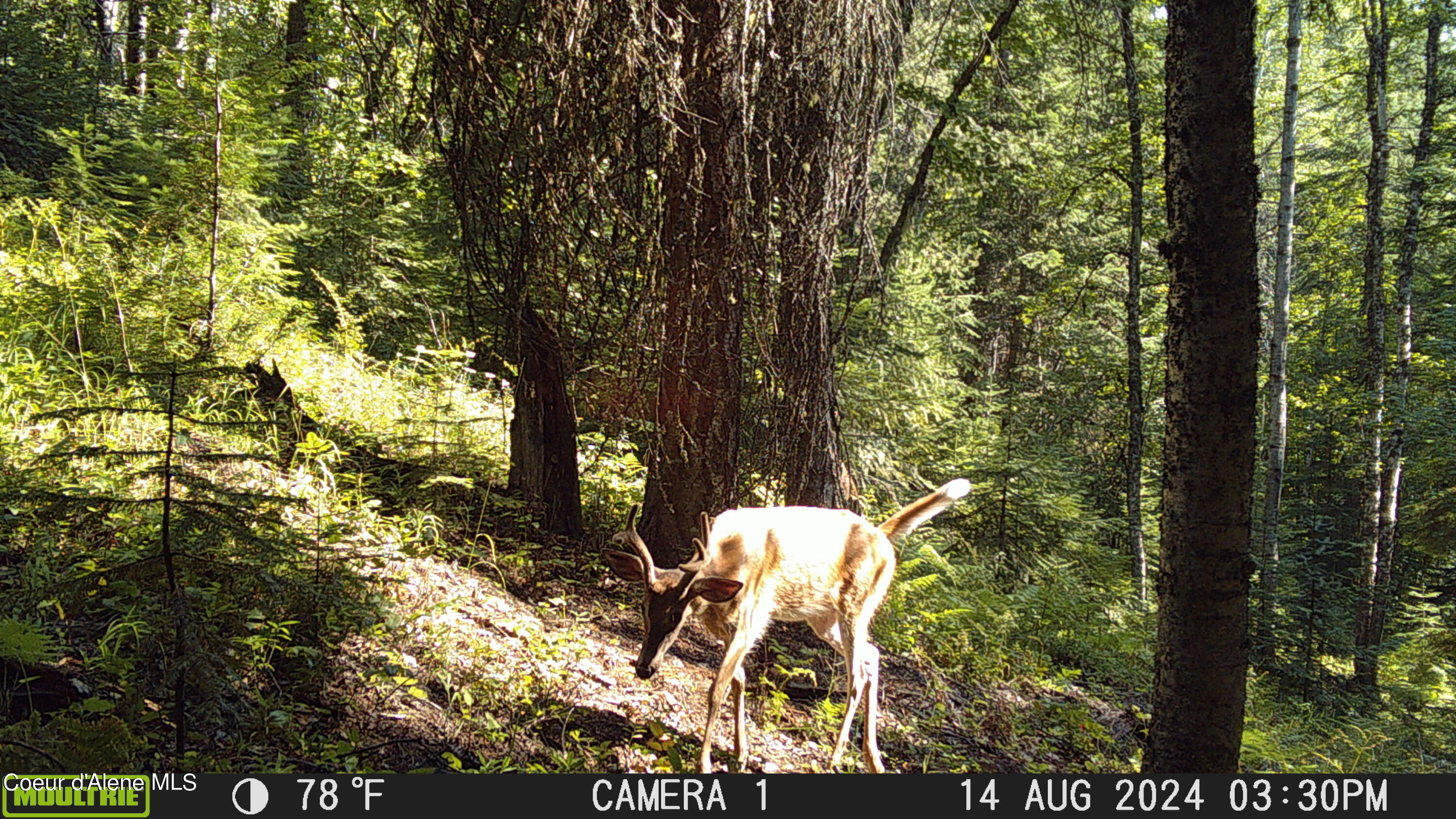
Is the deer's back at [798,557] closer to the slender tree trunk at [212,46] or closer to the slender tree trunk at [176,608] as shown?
the slender tree trunk at [176,608]

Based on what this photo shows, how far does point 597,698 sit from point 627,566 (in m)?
1.12

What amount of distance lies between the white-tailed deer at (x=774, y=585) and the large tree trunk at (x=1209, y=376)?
108cm

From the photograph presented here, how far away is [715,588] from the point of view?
3373 mm

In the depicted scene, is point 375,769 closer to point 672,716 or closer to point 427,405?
point 672,716

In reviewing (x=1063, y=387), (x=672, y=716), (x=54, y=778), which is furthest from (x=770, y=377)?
(x=1063, y=387)

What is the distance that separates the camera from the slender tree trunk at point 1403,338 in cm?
1479

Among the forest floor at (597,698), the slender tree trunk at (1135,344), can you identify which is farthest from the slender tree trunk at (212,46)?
the slender tree trunk at (1135,344)

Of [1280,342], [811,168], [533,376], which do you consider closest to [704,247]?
[811,168]

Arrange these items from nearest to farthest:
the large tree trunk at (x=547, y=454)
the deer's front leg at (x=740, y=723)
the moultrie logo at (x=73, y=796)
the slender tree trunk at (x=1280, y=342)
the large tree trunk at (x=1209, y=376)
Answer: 1. the moultrie logo at (x=73, y=796)
2. the large tree trunk at (x=1209, y=376)
3. the deer's front leg at (x=740, y=723)
4. the large tree trunk at (x=547, y=454)
5. the slender tree trunk at (x=1280, y=342)

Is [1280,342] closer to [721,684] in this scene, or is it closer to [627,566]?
[721,684]

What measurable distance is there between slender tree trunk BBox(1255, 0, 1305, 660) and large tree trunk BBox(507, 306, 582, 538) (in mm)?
11579

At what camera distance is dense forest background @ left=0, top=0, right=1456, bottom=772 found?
2902 mm

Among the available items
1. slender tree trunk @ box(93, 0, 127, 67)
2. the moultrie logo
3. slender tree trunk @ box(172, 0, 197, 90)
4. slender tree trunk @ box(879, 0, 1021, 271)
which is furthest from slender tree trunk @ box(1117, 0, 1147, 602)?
slender tree trunk @ box(93, 0, 127, 67)

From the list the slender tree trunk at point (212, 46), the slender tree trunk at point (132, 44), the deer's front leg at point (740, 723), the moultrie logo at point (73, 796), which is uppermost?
the slender tree trunk at point (132, 44)
